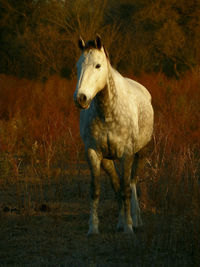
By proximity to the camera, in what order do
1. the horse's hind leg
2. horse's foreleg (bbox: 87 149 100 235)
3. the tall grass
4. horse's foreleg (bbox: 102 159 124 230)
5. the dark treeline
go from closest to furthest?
horse's foreleg (bbox: 87 149 100 235) → horse's foreleg (bbox: 102 159 124 230) → the horse's hind leg → the tall grass → the dark treeline

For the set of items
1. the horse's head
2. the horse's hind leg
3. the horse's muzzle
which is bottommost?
the horse's hind leg

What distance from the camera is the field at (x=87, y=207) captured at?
164 inches

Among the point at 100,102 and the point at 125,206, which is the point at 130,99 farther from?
the point at 125,206

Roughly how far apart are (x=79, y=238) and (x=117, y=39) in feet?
45.4

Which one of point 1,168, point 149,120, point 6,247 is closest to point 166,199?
point 149,120

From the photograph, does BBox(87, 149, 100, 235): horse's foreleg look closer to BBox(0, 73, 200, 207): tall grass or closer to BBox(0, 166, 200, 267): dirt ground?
BBox(0, 166, 200, 267): dirt ground

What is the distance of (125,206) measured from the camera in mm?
4973

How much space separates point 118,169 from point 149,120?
7.17 feet

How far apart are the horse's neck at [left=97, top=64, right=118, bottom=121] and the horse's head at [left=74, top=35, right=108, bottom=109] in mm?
152

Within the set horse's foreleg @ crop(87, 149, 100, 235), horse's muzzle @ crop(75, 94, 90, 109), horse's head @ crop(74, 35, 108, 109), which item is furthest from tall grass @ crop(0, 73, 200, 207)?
horse's muzzle @ crop(75, 94, 90, 109)

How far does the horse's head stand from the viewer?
158 inches

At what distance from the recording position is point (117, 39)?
1781cm

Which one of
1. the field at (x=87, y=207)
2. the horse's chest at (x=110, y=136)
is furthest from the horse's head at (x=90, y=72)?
the field at (x=87, y=207)

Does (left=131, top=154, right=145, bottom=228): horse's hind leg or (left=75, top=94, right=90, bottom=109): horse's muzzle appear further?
(left=131, top=154, right=145, bottom=228): horse's hind leg
